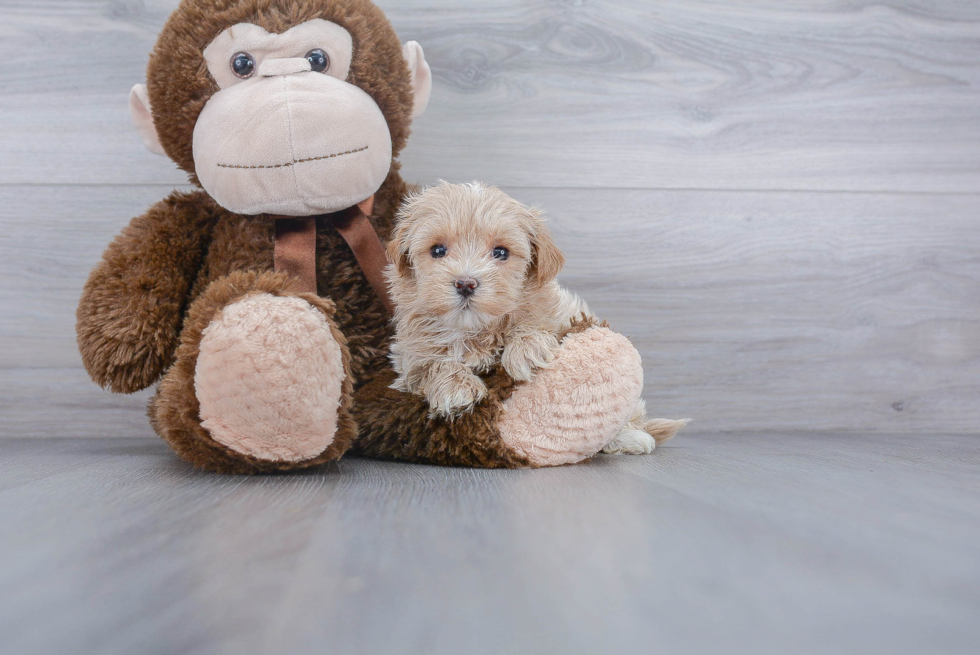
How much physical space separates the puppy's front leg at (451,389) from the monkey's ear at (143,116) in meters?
0.48

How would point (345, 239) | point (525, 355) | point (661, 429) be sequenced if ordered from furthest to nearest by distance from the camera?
point (661, 429)
point (345, 239)
point (525, 355)

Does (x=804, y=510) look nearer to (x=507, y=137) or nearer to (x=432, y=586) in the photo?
(x=432, y=586)

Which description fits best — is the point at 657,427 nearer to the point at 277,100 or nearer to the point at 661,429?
the point at 661,429

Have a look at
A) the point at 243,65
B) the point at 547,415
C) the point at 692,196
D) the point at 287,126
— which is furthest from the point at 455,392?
the point at 692,196

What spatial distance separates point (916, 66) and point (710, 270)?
1.64 ft

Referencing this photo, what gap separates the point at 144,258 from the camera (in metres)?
0.81

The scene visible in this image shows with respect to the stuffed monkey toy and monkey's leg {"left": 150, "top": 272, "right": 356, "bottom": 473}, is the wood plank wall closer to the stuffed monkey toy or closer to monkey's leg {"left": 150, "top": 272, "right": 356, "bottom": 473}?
the stuffed monkey toy

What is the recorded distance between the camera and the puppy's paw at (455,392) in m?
0.73

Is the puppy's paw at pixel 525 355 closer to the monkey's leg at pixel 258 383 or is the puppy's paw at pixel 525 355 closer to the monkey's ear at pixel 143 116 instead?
the monkey's leg at pixel 258 383

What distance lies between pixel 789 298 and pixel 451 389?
2.39 feet

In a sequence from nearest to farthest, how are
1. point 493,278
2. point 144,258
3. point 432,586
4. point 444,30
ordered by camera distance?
point 432,586 → point 493,278 → point 144,258 → point 444,30

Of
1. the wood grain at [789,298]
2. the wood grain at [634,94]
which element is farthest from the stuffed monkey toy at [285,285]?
the wood grain at [789,298]

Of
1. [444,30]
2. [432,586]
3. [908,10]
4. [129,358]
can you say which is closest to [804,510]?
[432,586]

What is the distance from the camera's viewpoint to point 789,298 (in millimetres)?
1170
